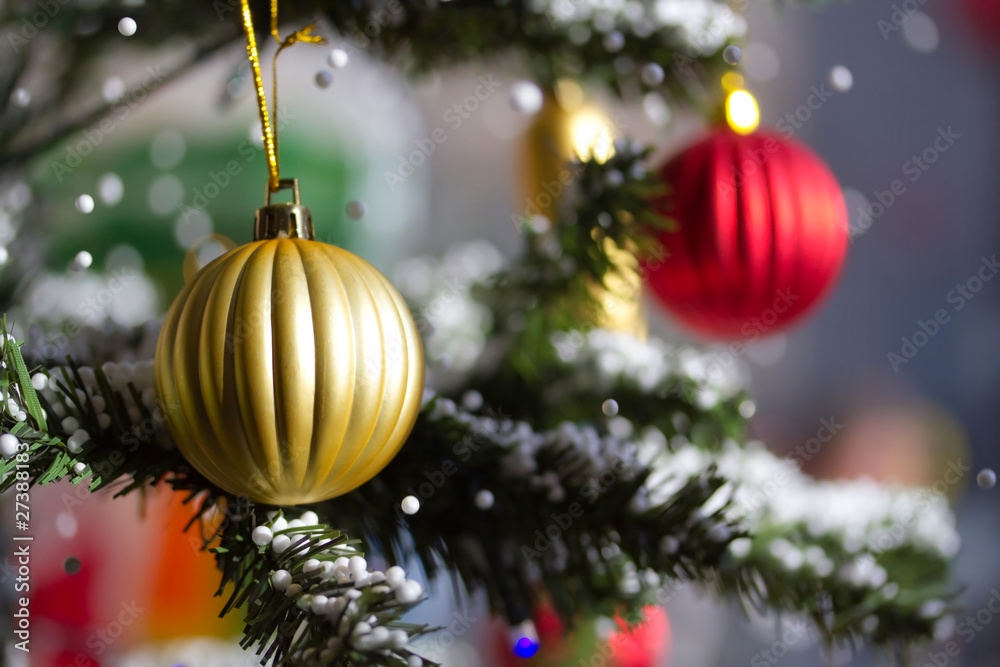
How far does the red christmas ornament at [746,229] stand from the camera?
1.49 feet

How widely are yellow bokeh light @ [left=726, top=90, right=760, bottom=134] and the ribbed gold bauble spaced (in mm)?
318

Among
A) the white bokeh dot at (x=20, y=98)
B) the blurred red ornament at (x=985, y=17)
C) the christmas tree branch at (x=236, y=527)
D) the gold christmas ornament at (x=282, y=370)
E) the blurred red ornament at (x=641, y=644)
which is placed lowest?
the blurred red ornament at (x=641, y=644)

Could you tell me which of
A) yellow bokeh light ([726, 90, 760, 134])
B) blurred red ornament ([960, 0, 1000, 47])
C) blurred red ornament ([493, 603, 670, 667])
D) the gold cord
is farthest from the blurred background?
the gold cord

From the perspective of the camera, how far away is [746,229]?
0.45 metres

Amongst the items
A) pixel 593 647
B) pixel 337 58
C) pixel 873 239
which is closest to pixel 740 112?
pixel 337 58

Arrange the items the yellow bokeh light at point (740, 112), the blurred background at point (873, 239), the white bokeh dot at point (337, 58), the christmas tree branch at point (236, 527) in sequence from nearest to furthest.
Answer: the christmas tree branch at point (236, 527)
the white bokeh dot at point (337, 58)
the yellow bokeh light at point (740, 112)
the blurred background at point (873, 239)

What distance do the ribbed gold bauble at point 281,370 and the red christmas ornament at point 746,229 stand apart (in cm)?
24

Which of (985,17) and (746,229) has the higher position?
(985,17)

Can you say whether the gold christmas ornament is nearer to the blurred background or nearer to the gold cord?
the gold cord

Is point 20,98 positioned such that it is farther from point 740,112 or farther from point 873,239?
point 873,239

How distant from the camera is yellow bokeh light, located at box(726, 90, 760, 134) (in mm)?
497

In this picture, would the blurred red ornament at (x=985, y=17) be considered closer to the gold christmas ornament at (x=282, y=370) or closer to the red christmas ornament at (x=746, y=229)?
the red christmas ornament at (x=746, y=229)

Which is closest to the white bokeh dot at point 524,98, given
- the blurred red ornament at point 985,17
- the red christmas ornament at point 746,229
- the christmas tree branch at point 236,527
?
the red christmas ornament at point 746,229

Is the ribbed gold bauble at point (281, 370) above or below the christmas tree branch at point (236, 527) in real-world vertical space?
above
